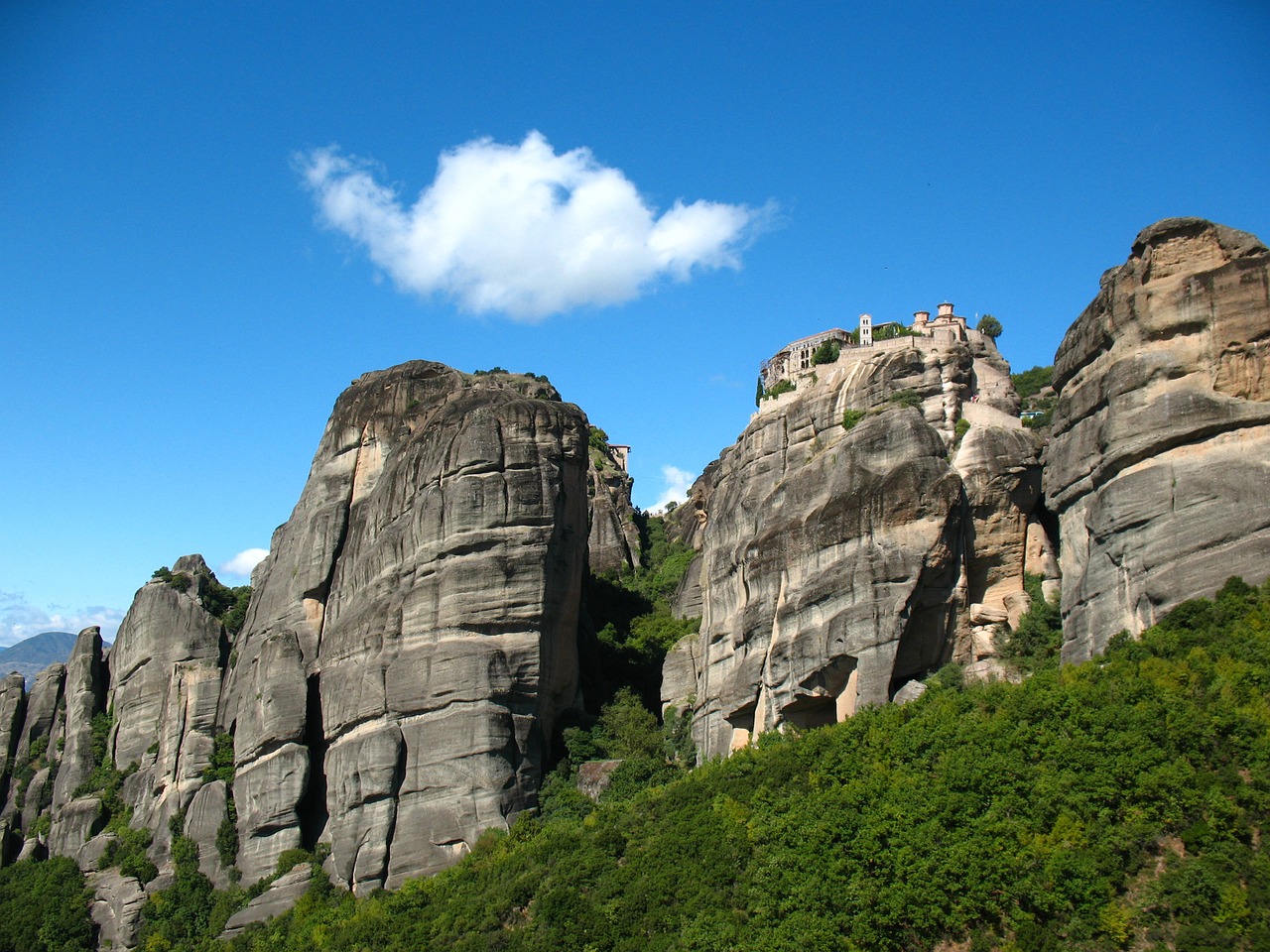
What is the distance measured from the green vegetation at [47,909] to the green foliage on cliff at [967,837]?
55.4ft

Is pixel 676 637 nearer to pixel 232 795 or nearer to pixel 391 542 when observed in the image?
pixel 391 542

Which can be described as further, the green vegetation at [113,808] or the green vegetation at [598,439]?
the green vegetation at [598,439]

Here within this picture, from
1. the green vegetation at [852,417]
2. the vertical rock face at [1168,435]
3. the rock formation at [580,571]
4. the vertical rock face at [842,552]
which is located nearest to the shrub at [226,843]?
the rock formation at [580,571]

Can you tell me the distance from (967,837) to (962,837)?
13 centimetres

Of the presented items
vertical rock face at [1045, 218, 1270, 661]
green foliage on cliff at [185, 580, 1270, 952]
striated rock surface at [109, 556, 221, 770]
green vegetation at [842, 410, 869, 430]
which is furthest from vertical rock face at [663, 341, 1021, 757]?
striated rock surface at [109, 556, 221, 770]

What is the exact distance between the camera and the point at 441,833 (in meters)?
50.7

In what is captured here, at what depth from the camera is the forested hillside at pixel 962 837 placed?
112ft

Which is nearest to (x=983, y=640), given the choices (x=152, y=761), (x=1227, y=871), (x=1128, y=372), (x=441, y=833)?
(x=1128, y=372)

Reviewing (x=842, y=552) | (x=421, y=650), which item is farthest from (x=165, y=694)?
(x=842, y=552)

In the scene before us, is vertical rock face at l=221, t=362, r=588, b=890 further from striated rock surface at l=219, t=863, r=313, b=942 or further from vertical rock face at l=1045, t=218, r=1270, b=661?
vertical rock face at l=1045, t=218, r=1270, b=661

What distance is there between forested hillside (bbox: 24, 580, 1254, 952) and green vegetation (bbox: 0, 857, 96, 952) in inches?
642

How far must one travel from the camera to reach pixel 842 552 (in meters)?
49.6

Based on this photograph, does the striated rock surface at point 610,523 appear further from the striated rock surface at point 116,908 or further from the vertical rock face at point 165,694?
the striated rock surface at point 116,908

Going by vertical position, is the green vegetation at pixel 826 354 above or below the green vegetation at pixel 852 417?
above
